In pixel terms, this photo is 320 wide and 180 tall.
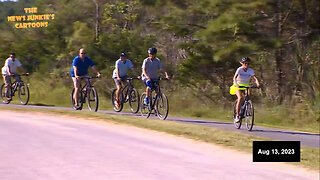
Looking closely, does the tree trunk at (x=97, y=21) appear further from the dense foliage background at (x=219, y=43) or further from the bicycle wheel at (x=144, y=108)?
the bicycle wheel at (x=144, y=108)

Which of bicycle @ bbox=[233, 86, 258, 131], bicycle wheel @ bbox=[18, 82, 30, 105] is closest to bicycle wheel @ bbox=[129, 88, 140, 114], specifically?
bicycle @ bbox=[233, 86, 258, 131]

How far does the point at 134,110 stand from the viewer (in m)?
18.8

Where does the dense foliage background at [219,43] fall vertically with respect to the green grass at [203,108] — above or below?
above

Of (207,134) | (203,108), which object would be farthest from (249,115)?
(203,108)

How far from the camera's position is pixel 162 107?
16516 millimetres

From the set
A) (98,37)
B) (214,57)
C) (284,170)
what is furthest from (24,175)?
(98,37)

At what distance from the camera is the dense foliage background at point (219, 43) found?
22.0 meters

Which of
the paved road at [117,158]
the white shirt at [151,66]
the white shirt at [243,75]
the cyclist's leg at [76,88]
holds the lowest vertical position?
the paved road at [117,158]

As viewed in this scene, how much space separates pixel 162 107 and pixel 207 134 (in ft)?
11.1

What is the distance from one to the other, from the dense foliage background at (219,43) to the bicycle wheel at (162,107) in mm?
5110

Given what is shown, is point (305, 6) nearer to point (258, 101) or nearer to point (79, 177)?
point (258, 101)

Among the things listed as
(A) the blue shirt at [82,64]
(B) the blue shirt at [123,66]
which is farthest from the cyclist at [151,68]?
(A) the blue shirt at [82,64]

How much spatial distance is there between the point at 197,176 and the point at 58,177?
80.5 inches

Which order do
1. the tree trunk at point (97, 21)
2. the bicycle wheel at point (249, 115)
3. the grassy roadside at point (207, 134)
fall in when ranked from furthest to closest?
the tree trunk at point (97, 21), the bicycle wheel at point (249, 115), the grassy roadside at point (207, 134)
